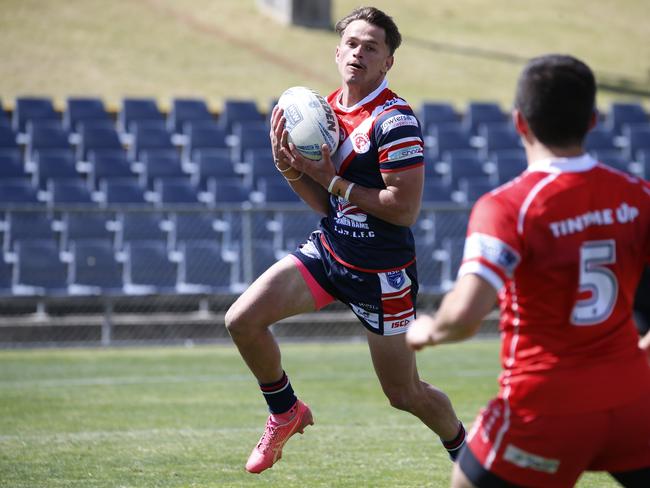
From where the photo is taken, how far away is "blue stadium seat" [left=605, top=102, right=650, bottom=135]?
20.7 meters

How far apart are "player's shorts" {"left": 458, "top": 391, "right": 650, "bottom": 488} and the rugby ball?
245 centimetres

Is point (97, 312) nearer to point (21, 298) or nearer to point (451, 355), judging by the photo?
point (21, 298)

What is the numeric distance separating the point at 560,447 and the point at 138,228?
11.8 metres

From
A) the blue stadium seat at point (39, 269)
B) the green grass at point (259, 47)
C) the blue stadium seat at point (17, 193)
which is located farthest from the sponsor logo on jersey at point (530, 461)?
the green grass at point (259, 47)

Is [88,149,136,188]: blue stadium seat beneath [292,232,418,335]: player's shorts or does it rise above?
beneath

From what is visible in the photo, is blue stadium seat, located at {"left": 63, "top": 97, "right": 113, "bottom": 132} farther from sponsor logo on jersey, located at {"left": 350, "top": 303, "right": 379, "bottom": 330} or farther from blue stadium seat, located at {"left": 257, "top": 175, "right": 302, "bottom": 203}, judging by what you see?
sponsor logo on jersey, located at {"left": 350, "top": 303, "right": 379, "bottom": 330}

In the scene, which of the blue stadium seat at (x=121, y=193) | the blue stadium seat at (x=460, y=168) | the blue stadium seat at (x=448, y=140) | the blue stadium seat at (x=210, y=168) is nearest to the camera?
the blue stadium seat at (x=121, y=193)

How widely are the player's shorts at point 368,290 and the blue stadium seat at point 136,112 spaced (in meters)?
13.0

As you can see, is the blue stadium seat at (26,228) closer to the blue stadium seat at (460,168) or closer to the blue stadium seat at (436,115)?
the blue stadium seat at (460,168)

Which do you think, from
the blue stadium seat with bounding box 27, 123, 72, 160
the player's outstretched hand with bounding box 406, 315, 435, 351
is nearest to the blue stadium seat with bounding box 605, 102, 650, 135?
the blue stadium seat with bounding box 27, 123, 72, 160

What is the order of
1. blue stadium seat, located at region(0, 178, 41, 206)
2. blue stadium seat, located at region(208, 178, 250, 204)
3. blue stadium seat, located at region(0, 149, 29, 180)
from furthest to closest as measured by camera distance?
blue stadium seat, located at region(208, 178, 250, 204) < blue stadium seat, located at region(0, 149, 29, 180) < blue stadium seat, located at region(0, 178, 41, 206)

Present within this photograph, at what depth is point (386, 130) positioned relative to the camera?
16.8ft

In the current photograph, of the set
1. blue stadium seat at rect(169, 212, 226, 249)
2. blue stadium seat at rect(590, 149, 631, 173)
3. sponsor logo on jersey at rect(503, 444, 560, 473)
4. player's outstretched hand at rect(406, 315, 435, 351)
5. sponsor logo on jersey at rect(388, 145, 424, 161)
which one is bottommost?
blue stadium seat at rect(169, 212, 226, 249)

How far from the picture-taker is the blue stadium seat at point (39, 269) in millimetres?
13484
